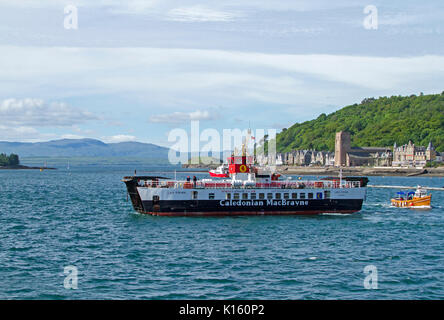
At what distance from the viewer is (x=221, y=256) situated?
36500 millimetres

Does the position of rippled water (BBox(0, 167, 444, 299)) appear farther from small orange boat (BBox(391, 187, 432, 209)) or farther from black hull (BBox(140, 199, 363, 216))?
small orange boat (BBox(391, 187, 432, 209))

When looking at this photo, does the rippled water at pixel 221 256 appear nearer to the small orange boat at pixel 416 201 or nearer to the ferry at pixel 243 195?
the ferry at pixel 243 195

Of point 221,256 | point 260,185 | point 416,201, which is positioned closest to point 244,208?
point 260,185

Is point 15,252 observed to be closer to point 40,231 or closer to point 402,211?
point 40,231

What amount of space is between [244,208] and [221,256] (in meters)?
22.9

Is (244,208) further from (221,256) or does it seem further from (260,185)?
(221,256)

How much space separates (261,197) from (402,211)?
72.6 feet

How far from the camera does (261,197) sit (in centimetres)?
5994

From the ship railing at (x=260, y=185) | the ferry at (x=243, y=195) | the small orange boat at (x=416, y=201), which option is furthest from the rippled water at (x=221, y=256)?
the small orange boat at (x=416, y=201)

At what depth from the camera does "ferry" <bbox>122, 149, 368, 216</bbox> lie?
5784 cm

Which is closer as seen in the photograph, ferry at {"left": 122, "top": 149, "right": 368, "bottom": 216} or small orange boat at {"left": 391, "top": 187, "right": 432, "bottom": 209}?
ferry at {"left": 122, "top": 149, "right": 368, "bottom": 216}

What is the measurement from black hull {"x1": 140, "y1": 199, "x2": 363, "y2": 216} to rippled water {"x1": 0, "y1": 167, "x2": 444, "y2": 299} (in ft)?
5.12

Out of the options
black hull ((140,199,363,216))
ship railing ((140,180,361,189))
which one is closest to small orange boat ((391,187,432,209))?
→ ship railing ((140,180,361,189))

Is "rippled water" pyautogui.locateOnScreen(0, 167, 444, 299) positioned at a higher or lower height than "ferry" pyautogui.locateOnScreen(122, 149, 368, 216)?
lower
